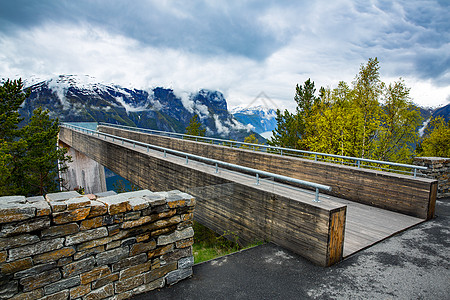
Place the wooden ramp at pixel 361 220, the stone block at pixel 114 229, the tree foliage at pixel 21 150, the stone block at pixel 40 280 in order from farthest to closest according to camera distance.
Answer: the tree foliage at pixel 21 150, the wooden ramp at pixel 361 220, the stone block at pixel 114 229, the stone block at pixel 40 280

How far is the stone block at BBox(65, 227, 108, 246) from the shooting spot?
11.0 ft

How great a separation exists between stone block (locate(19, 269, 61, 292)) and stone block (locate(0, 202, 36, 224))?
792 millimetres

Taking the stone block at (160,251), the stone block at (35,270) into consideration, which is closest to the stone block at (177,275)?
the stone block at (160,251)

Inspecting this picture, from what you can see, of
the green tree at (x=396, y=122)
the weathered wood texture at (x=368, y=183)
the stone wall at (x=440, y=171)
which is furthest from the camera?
the green tree at (x=396, y=122)

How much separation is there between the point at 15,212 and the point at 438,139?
37.8 meters

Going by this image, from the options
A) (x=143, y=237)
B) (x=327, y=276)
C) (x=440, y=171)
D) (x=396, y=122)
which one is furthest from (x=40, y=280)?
(x=396, y=122)

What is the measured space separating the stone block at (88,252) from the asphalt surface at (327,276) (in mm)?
1025

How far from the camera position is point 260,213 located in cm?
623

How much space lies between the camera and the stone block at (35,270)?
3.08 metres

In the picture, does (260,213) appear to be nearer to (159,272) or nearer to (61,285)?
(159,272)

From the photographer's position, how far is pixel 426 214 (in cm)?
695

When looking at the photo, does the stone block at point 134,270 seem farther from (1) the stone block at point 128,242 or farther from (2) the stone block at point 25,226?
(2) the stone block at point 25,226

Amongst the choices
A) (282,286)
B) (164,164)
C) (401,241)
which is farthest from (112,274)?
(164,164)

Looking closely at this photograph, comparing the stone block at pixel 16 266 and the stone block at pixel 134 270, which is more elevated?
the stone block at pixel 16 266
